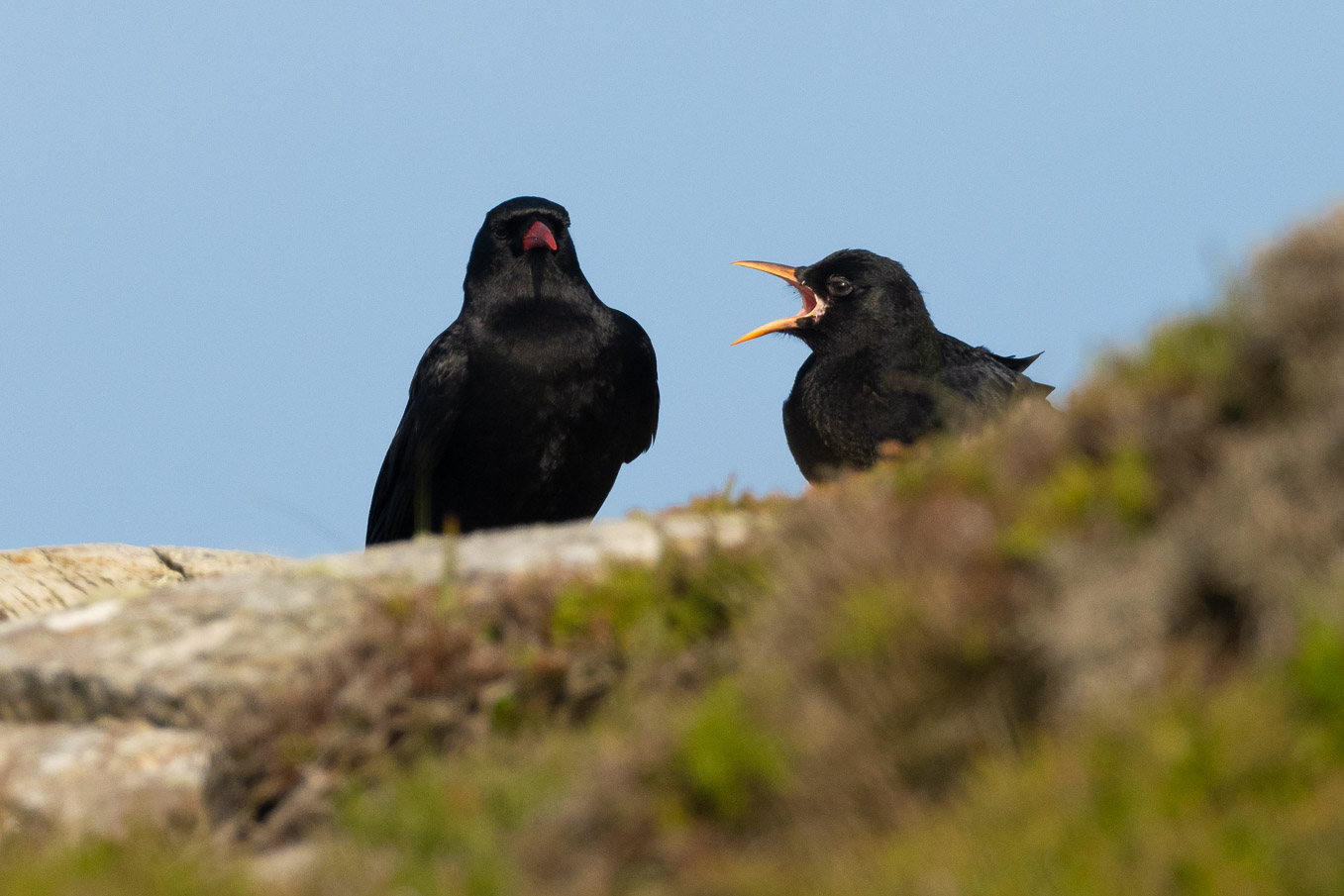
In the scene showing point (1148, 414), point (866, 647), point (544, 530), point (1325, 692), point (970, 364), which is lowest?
point (1325, 692)

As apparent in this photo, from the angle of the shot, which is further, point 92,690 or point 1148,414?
point 92,690

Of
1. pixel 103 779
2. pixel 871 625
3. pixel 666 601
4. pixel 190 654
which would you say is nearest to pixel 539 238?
pixel 190 654

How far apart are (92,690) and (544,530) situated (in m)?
1.87

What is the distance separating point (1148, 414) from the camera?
4.00 metres

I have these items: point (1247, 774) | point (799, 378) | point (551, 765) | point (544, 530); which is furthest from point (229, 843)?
point (799, 378)

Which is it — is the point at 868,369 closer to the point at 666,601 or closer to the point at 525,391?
the point at 525,391

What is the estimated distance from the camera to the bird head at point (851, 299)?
9.52 meters

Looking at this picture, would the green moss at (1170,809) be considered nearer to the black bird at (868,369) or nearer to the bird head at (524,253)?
the black bird at (868,369)

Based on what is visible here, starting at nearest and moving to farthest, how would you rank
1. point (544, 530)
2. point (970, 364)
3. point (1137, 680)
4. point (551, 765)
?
point (1137, 680)
point (551, 765)
point (544, 530)
point (970, 364)

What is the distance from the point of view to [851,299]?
968cm

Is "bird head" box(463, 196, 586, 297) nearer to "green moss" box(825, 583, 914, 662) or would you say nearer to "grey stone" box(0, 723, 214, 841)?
"grey stone" box(0, 723, 214, 841)

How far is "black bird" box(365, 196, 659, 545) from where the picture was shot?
9.30 meters

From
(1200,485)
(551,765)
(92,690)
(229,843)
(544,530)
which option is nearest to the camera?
(1200,485)

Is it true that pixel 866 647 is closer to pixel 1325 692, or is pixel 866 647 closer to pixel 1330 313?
pixel 1325 692
